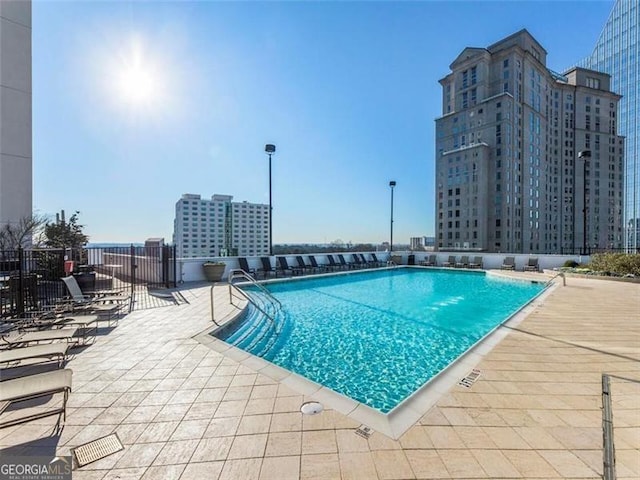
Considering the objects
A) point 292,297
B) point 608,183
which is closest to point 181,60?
point 292,297

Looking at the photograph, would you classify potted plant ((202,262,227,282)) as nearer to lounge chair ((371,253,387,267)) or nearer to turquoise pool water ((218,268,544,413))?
turquoise pool water ((218,268,544,413))

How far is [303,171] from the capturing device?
20.2 m

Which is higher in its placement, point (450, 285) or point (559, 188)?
point (559, 188)

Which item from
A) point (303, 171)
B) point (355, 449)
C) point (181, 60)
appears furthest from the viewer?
point (303, 171)

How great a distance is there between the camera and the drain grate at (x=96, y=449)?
2.08 metres

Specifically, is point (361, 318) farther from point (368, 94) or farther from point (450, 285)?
point (368, 94)

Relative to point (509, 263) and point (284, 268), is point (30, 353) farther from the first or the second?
point (509, 263)

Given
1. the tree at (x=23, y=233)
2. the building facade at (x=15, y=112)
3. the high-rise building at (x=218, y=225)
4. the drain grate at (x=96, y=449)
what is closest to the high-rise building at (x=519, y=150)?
the high-rise building at (x=218, y=225)

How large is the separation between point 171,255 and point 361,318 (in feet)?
22.8

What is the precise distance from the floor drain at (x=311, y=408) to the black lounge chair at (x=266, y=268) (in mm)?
10003

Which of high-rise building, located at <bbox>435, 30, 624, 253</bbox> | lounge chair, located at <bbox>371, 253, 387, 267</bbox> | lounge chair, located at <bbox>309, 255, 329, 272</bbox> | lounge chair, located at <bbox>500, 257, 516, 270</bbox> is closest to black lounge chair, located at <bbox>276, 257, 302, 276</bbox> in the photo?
lounge chair, located at <bbox>309, 255, 329, 272</bbox>

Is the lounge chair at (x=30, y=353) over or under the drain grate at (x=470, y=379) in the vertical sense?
over

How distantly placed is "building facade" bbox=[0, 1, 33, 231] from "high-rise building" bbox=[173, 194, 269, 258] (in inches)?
1026

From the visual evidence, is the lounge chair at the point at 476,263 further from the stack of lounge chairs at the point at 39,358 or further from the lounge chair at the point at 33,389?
the lounge chair at the point at 33,389
